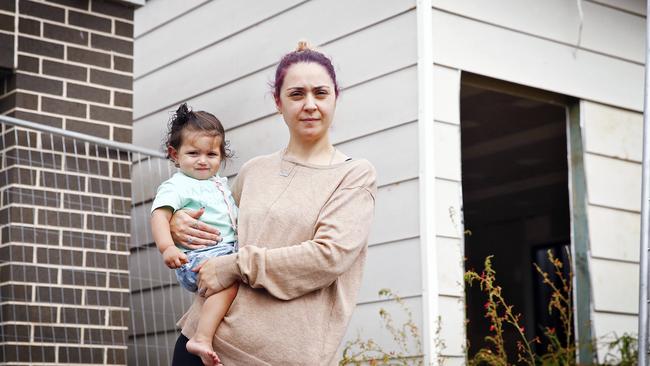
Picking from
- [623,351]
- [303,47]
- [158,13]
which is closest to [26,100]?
[158,13]

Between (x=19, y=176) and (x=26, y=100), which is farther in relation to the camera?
(x=26, y=100)

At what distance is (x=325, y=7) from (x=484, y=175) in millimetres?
4211

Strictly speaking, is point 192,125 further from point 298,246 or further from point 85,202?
point 85,202

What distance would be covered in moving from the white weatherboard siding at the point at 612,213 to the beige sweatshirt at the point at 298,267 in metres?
2.97

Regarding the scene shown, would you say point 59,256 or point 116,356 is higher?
point 59,256

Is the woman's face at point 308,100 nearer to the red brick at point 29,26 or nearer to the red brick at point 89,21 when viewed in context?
the red brick at point 29,26

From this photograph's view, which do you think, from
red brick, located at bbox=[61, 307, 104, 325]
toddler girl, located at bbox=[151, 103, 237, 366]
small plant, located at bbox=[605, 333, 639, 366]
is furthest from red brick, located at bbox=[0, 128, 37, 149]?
small plant, located at bbox=[605, 333, 639, 366]

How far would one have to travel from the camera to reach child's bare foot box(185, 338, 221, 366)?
2646 millimetres

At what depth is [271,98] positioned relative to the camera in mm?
5629

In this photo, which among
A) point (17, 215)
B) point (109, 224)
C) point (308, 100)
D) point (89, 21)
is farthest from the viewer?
point (89, 21)

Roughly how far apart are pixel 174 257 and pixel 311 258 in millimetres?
476

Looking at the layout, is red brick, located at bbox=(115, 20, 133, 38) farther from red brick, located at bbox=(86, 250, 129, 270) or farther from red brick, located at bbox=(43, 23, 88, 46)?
red brick, located at bbox=(86, 250, 129, 270)

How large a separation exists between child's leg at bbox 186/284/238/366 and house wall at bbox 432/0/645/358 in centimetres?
263

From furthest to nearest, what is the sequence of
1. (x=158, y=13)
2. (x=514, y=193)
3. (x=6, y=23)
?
1. (x=514, y=193)
2. (x=158, y=13)
3. (x=6, y=23)
